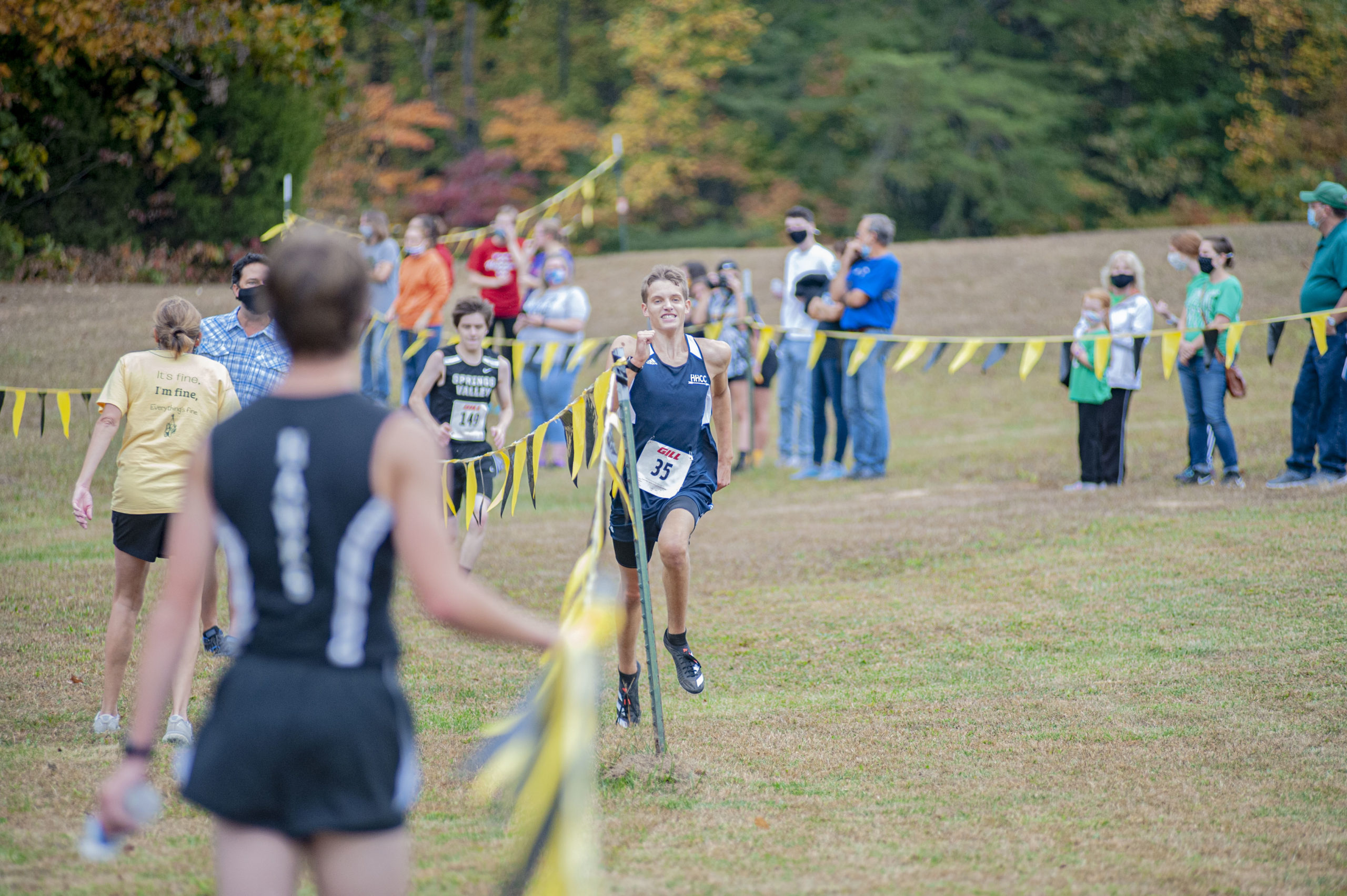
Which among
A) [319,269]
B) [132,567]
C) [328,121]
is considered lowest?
[132,567]

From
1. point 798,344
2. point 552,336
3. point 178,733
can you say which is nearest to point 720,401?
point 178,733

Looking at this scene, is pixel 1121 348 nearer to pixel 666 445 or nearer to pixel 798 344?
pixel 798 344

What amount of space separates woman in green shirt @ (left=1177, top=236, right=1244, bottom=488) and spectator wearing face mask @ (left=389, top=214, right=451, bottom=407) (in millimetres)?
7227

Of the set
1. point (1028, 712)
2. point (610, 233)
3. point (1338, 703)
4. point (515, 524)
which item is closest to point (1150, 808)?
point (1028, 712)

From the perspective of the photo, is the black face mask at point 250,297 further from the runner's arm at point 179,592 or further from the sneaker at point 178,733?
the runner's arm at point 179,592

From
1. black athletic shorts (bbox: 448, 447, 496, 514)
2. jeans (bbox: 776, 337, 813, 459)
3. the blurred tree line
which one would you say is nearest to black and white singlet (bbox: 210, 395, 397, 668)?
black athletic shorts (bbox: 448, 447, 496, 514)

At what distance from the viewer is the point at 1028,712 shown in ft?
18.2

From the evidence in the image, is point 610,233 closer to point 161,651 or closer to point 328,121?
point 328,121

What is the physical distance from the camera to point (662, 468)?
5.23 m

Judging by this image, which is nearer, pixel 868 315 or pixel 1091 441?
pixel 1091 441

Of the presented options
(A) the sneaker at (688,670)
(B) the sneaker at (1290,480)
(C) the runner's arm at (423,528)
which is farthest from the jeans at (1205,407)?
(C) the runner's arm at (423,528)

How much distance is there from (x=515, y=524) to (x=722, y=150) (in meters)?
29.5

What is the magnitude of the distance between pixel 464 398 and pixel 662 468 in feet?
9.20

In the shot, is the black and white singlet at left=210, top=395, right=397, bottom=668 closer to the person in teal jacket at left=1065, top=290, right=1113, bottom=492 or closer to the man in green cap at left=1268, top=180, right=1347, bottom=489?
the man in green cap at left=1268, top=180, right=1347, bottom=489
